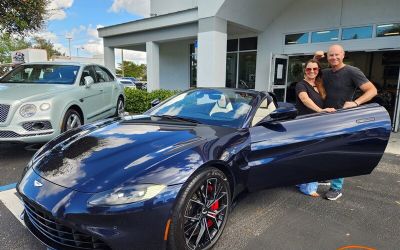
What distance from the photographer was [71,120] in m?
5.23

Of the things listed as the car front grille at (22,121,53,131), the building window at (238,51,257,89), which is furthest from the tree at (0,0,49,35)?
the building window at (238,51,257,89)

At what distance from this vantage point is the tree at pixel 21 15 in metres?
9.25

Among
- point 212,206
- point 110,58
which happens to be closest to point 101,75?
point 212,206

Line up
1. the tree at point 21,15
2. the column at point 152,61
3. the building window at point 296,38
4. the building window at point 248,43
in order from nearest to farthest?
the tree at point 21,15
the building window at point 296,38
the building window at point 248,43
the column at point 152,61

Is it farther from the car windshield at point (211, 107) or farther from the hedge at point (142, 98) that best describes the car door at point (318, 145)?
the hedge at point (142, 98)

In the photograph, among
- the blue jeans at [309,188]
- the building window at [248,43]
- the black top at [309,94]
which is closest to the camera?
the black top at [309,94]

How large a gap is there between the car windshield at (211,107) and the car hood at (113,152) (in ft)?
1.13

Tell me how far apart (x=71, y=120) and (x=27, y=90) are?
32.8 inches

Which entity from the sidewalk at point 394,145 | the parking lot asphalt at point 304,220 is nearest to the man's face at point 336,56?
the parking lot asphalt at point 304,220

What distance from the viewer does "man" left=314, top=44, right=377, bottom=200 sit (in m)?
3.29

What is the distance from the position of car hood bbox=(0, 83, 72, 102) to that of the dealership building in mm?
5248

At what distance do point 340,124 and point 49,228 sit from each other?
8.82 feet

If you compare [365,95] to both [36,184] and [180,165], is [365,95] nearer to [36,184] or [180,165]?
[180,165]

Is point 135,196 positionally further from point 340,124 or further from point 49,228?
point 340,124
